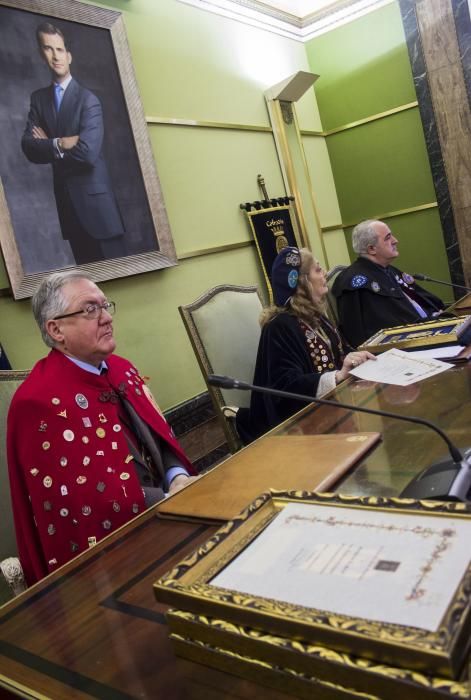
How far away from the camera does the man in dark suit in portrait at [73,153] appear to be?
113 inches

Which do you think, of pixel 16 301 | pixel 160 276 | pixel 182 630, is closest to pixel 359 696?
pixel 182 630

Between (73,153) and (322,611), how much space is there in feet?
9.35

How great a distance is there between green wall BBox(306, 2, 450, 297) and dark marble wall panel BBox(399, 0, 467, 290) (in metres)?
0.07

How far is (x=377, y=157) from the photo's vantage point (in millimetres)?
5301

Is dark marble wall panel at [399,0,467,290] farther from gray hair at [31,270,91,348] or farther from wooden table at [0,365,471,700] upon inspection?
gray hair at [31,270,91,348]

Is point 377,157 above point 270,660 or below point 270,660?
above

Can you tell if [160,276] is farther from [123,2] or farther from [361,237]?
[123,2]

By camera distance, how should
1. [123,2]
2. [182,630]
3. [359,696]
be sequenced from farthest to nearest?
1. [123,2]
2. [182,630]
3. [359,696]

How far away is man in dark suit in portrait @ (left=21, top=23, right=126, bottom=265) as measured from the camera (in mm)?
2881

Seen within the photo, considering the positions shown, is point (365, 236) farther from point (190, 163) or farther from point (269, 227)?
point (190, 163)

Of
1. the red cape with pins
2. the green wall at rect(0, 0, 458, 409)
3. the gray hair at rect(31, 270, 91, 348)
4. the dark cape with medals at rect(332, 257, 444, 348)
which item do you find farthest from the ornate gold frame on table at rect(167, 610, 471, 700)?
the dark cape with medals at rect(332, 257, 444, 348)

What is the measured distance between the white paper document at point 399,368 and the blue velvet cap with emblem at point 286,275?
629 mm

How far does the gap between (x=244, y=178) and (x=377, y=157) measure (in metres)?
1.63

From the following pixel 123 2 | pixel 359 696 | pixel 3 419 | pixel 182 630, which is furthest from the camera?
pixel 123 2
